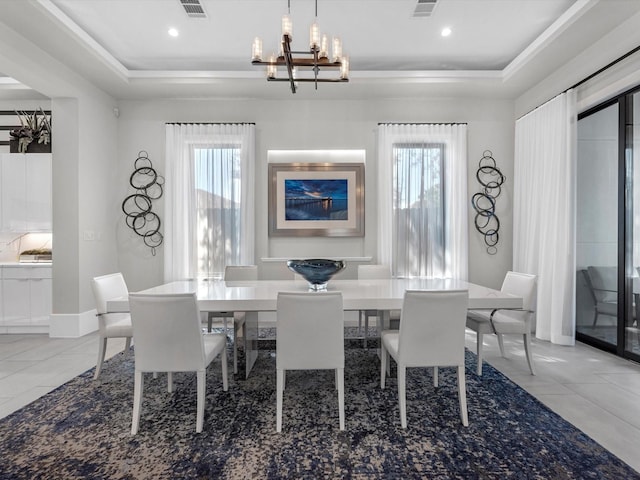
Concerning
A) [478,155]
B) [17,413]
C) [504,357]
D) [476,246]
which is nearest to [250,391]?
[17,413]

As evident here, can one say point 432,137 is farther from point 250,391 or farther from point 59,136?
point 59,136

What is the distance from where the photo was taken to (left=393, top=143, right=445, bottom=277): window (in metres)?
4.75

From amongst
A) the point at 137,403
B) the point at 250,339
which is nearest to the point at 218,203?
the point at 250,339

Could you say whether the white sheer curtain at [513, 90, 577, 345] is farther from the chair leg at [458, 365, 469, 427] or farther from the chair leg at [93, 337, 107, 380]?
the chair leg at [93, 337, 107, 380]

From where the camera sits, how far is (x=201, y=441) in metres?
2.01

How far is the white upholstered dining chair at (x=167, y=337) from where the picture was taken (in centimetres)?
204

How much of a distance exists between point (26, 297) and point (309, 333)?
13.2 ft

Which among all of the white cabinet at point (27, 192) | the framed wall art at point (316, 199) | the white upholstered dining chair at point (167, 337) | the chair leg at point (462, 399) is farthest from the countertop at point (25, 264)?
the chair leg at point (462, 399)

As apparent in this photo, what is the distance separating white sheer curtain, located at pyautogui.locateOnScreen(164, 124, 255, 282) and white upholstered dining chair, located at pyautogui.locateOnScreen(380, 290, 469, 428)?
9.65 feet

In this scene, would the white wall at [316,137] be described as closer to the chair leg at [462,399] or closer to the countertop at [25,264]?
the countertop at [25,264]

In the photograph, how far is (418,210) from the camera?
15.6 feet

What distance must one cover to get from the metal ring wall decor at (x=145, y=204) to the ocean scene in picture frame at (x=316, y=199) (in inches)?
69.5

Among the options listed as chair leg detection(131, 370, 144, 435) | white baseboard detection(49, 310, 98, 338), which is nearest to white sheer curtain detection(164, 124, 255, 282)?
white baseboard detection(49, 310, 98, 338)

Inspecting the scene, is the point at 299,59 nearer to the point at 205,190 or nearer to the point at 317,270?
the point at 317,270
